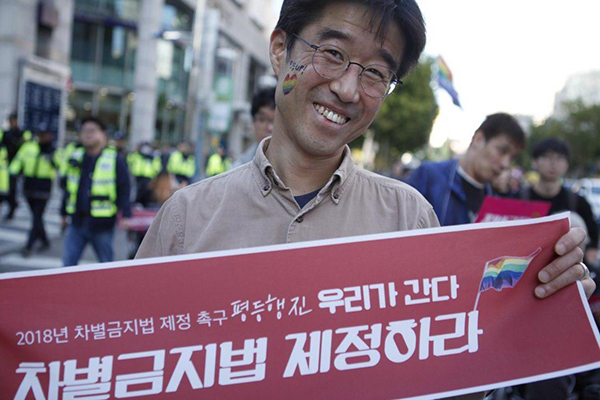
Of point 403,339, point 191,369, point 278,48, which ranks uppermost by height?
point 278,48

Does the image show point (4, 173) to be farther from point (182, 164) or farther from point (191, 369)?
point (191, 369)

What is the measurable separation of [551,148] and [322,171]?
3.90 meters

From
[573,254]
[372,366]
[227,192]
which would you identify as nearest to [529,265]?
[573,254]

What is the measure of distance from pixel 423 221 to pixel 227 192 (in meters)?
0.67

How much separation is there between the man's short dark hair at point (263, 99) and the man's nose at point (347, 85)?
118 inches

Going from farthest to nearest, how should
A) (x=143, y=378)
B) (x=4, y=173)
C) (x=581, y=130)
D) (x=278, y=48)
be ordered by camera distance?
1. (x=581, y=130)
2. (x=4, y=173)
3. (x=278, y=48)
4. (x=143, y=378)

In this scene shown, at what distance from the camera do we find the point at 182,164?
14.2 meters

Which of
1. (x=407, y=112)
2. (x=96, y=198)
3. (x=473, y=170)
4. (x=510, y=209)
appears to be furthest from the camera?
(x=407, y=112)

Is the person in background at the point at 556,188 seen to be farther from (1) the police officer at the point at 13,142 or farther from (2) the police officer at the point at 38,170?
(1) the police officer at the point at 13,142

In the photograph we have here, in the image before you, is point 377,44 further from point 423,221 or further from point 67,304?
point 67,304

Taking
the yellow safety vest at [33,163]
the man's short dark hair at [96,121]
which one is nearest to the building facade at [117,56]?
the yellow safety vest at [33,163]

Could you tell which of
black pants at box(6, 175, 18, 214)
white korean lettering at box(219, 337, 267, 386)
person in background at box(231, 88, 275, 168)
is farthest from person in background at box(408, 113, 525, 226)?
black pants at box(6, 175, 18, 214)

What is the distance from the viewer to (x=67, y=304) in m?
1.77

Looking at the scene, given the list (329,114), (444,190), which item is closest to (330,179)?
(329,114)
